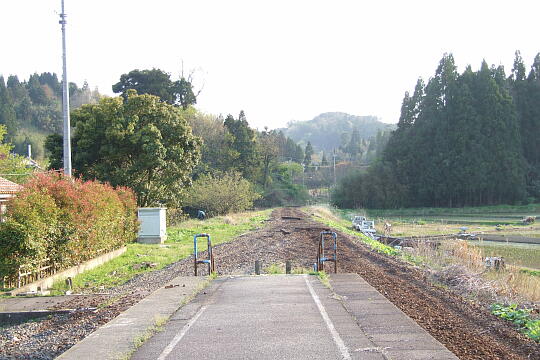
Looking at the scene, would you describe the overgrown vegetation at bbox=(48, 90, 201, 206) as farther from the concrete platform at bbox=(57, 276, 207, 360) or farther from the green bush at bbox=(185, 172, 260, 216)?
the green bush at bbox=(185, 172, 260, 216)

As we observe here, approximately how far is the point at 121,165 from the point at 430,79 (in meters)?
60.6

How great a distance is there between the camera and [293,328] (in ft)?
28.3

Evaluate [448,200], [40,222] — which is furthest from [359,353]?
[448,200]

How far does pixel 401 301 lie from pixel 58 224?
10.9m

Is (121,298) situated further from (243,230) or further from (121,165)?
(243,230)

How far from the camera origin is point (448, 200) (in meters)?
78.1

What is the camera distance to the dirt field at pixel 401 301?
822cm

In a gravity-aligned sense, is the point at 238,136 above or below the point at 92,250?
above

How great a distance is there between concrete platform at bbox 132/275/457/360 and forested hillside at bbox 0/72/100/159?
79.1 metres

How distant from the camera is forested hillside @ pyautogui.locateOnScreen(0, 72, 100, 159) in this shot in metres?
86.0

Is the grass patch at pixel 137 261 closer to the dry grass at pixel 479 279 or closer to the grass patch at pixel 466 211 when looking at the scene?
the dry grass at pixel 479 279

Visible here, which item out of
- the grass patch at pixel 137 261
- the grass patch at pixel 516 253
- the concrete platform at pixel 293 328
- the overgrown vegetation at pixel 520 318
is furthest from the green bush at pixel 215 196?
the overgrown vegetation at pixel 520 318

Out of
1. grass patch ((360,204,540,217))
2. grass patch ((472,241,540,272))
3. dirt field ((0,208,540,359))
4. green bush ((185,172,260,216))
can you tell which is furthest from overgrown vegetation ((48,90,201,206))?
grass patch ((360,204,540,217))

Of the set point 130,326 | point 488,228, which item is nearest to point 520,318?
point 130,326
